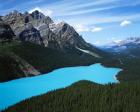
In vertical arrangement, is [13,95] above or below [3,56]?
below

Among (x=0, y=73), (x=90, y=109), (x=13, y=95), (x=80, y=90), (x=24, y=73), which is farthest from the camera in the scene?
(x=24, y=73)

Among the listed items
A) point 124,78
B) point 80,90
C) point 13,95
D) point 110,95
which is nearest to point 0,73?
point 13,95

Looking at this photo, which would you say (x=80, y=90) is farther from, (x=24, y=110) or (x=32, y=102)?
(x=24, y=110)

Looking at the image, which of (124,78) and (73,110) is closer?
(73,110)

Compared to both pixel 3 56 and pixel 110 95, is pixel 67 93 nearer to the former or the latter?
pixel 110 95

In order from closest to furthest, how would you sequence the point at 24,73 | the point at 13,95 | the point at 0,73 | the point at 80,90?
the point at 80,90 → the point at 13,95 → the point at 0,73 → the point at 24,73

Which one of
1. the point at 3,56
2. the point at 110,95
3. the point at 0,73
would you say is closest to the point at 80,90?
the point at 110,95
